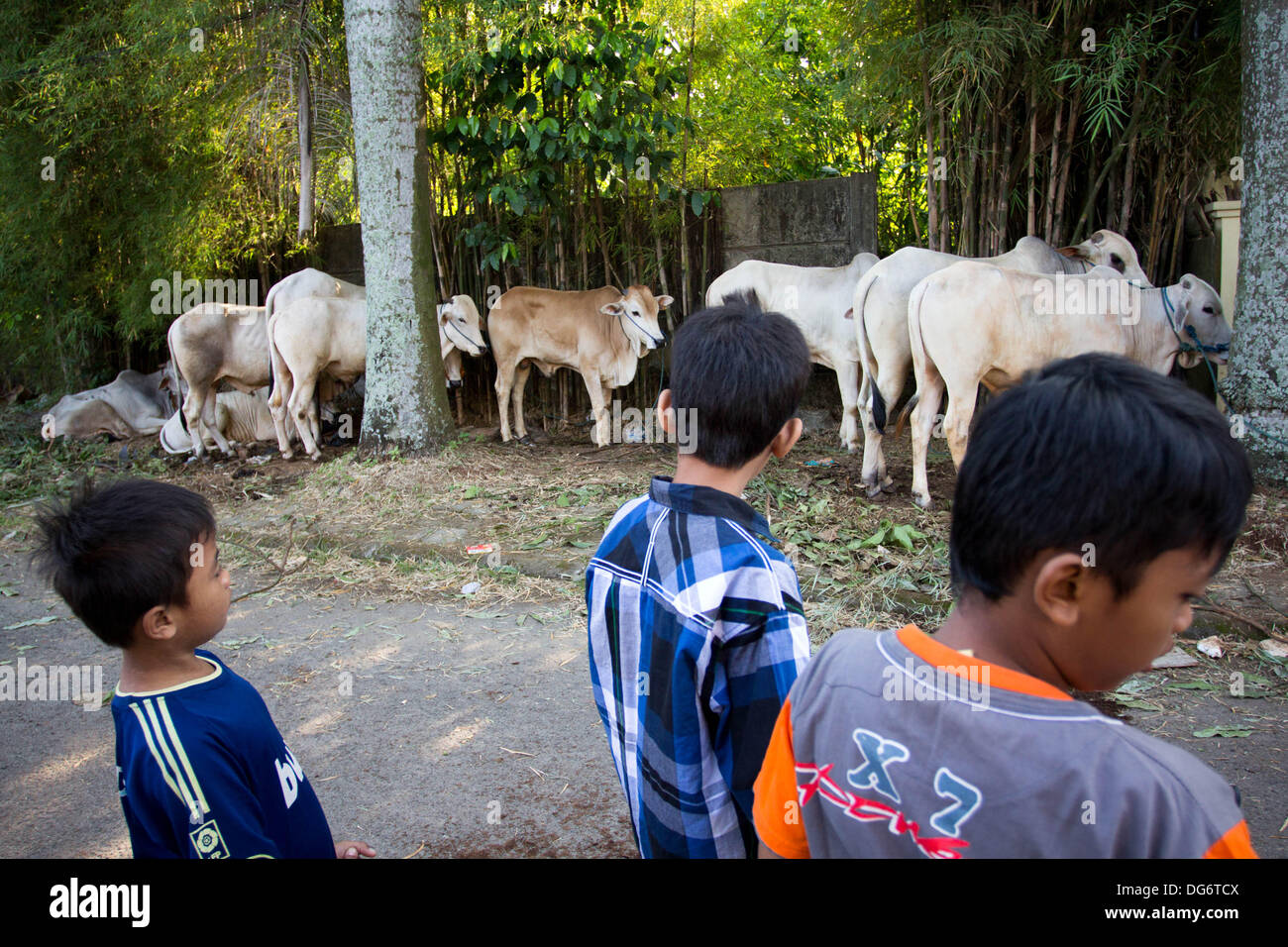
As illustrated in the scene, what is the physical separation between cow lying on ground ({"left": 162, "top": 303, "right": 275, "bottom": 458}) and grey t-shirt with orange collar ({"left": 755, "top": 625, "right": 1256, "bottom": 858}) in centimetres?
864

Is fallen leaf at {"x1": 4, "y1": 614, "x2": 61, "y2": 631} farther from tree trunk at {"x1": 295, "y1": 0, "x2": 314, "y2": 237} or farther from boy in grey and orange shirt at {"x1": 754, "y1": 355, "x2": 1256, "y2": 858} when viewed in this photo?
boy in grey and orange shirt at {"x1": 754, "y1": 355, "x2": 1256, "y2": 858}

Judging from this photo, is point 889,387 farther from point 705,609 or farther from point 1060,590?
point 1060,590

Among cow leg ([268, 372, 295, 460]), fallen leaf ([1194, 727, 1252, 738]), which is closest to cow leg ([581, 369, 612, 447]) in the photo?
cow leg ([268, 372, 295, 460])

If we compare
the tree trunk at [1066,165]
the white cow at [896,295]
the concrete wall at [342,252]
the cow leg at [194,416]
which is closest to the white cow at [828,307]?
the white cow at [896,295]

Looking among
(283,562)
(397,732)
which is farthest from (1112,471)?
(283,562)

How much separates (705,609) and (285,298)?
788 centimetres

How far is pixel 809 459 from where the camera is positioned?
23.5ft

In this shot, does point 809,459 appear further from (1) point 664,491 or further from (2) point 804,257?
(1) point 664,491

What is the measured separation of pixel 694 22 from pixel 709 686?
26.3 feet

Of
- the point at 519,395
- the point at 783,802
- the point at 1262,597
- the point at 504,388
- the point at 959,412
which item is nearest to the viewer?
the point at 783,802

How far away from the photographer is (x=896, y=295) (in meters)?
5.97

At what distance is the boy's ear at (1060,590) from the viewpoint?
92cm

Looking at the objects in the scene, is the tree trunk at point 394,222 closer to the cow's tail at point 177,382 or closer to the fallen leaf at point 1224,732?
the cow's tail at point 177,382

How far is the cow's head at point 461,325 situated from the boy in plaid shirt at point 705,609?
7.33m
